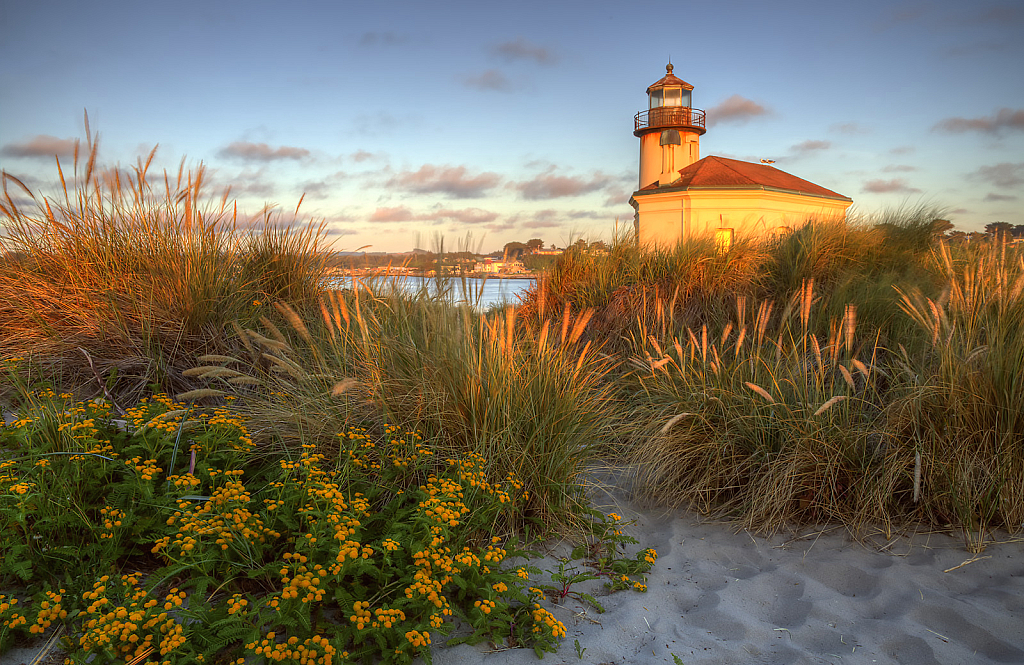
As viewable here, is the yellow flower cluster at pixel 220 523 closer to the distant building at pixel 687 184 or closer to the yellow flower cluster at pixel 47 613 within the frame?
the yellow flower cluster at pixel 47 613

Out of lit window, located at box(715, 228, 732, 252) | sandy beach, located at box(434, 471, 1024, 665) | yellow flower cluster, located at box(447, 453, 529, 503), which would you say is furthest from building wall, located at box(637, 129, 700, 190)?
yellow flower cluster, located at box(447, 453, 529, 503)

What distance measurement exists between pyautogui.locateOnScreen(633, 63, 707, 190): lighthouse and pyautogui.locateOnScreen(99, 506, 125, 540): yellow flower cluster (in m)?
30.4

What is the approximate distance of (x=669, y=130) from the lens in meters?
30.6

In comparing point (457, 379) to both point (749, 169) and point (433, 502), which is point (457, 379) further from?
point (749, 169)

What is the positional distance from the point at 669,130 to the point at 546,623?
31.6m

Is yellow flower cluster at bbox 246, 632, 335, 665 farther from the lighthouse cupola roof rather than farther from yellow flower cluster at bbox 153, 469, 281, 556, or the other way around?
the lighthouse cupola roof

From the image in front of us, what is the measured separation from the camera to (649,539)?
3.17 m

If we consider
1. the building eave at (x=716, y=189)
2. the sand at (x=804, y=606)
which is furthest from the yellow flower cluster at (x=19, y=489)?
the building eave at (x=716, y=189)

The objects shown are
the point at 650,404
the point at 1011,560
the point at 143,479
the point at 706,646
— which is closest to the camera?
the point at 706,646

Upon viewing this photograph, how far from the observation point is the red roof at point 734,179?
28047 mm

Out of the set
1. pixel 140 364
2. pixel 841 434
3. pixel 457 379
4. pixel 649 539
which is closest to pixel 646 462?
pixel 649 539

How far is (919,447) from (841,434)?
0.35 metres

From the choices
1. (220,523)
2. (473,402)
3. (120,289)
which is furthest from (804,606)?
(120,289)

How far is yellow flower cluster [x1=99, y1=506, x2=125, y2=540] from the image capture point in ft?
7.24
